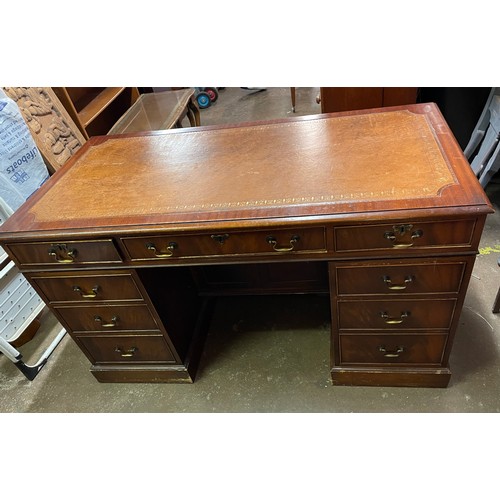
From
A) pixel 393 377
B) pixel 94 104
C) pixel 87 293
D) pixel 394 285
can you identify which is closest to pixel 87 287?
pixel 87 293

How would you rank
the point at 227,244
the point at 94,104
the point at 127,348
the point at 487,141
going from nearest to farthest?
1. the point at 227,244
2. the point at 127,348
3. the point at 487,141
4. the point at 94,104

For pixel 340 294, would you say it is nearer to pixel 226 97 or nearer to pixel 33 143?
pixel 33 143

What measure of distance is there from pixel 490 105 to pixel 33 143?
103 inches

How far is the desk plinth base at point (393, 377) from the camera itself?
1.44 metres

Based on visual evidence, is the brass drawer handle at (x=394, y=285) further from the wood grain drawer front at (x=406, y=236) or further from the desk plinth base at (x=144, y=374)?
the desk plinth base at (x=144, y=374)

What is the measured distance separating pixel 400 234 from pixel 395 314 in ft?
1.20

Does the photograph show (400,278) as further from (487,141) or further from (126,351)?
(487,141)

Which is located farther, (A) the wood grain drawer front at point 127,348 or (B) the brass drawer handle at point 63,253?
(A) the wood grain drawer front at point 127,348

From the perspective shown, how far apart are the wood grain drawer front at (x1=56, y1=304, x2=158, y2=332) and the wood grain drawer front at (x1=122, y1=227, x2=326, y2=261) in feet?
0.99

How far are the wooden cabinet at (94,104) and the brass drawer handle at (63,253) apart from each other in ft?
5.34

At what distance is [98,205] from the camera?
50.5 inches

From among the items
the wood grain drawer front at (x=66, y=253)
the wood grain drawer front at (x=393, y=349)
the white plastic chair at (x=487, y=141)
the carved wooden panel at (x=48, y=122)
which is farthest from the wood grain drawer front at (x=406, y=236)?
the carved wooden panel at (x=48, y=122)

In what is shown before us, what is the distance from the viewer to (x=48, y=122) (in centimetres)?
226

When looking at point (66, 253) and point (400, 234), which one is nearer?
point (400, 234)
